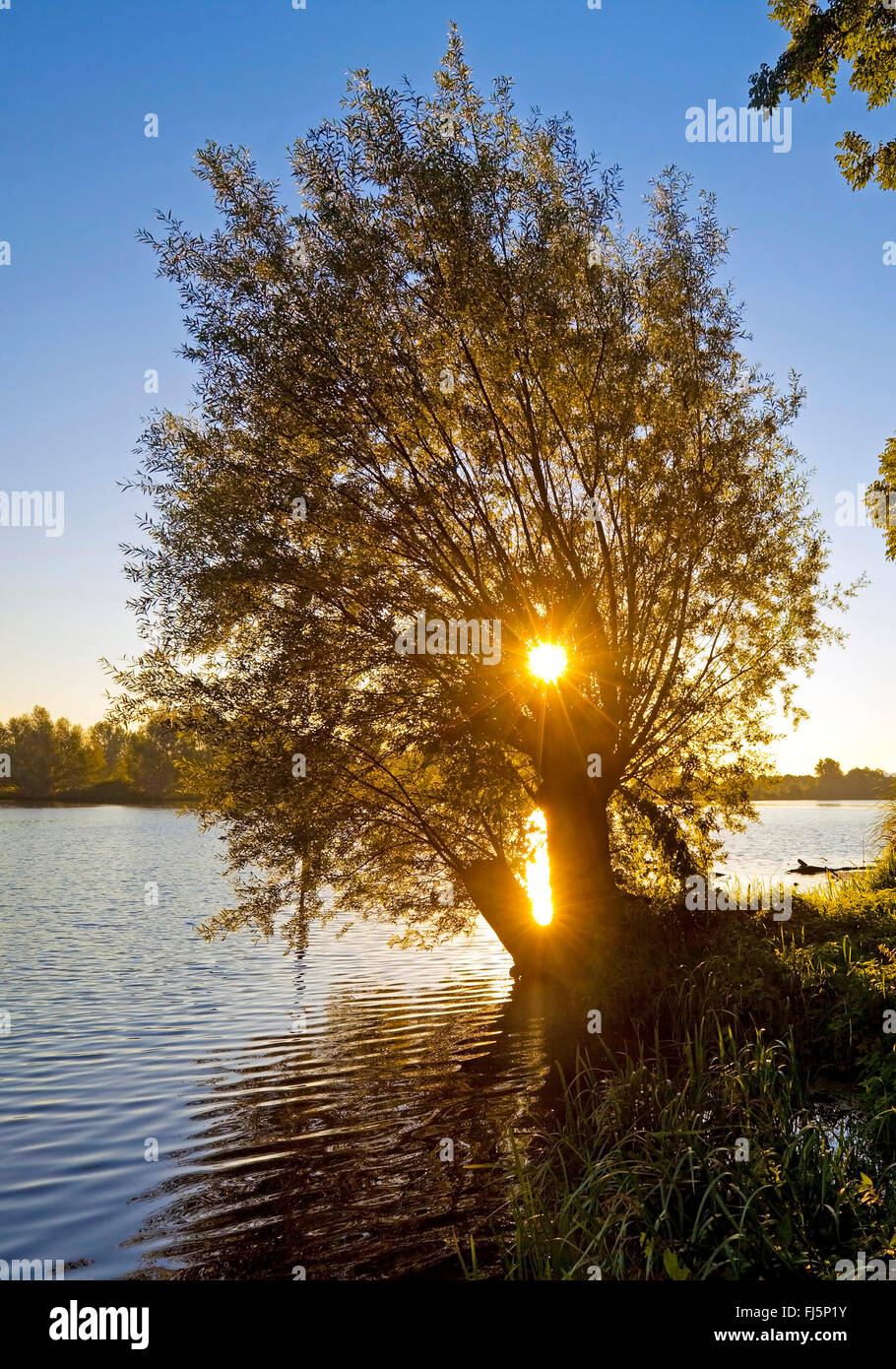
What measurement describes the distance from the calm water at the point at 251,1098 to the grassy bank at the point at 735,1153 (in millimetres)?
1258

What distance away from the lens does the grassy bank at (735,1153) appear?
6.16 m

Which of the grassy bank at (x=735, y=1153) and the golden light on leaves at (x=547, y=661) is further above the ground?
the golden light on leaves at (x=547, y=661)

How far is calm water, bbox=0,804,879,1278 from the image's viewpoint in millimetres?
8328

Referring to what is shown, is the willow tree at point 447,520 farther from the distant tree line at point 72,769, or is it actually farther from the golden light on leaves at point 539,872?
the distant tree line at point 72,769

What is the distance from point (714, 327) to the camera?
18.3m

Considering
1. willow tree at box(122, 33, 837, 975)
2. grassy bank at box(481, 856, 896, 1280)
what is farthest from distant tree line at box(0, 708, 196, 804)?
grassy bank at box(481, 856, 896, 1280)

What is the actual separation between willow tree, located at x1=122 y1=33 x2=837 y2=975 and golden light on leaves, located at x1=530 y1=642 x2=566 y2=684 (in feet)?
0.50

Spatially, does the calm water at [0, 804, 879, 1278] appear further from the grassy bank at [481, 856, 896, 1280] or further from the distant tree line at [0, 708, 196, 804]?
the distant tree line at [0, 708, 196, 804]

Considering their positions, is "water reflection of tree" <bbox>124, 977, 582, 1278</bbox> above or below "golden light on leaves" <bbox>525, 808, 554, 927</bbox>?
Result: below

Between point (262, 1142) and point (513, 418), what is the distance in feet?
41.4

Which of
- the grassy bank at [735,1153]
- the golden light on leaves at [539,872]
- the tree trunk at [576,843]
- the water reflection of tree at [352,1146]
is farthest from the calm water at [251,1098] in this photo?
the golden light on leaves at [539,872]

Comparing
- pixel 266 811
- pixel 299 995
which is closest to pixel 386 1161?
pixel 266 811

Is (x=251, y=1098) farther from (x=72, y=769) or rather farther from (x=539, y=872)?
(x=72, y=769)
